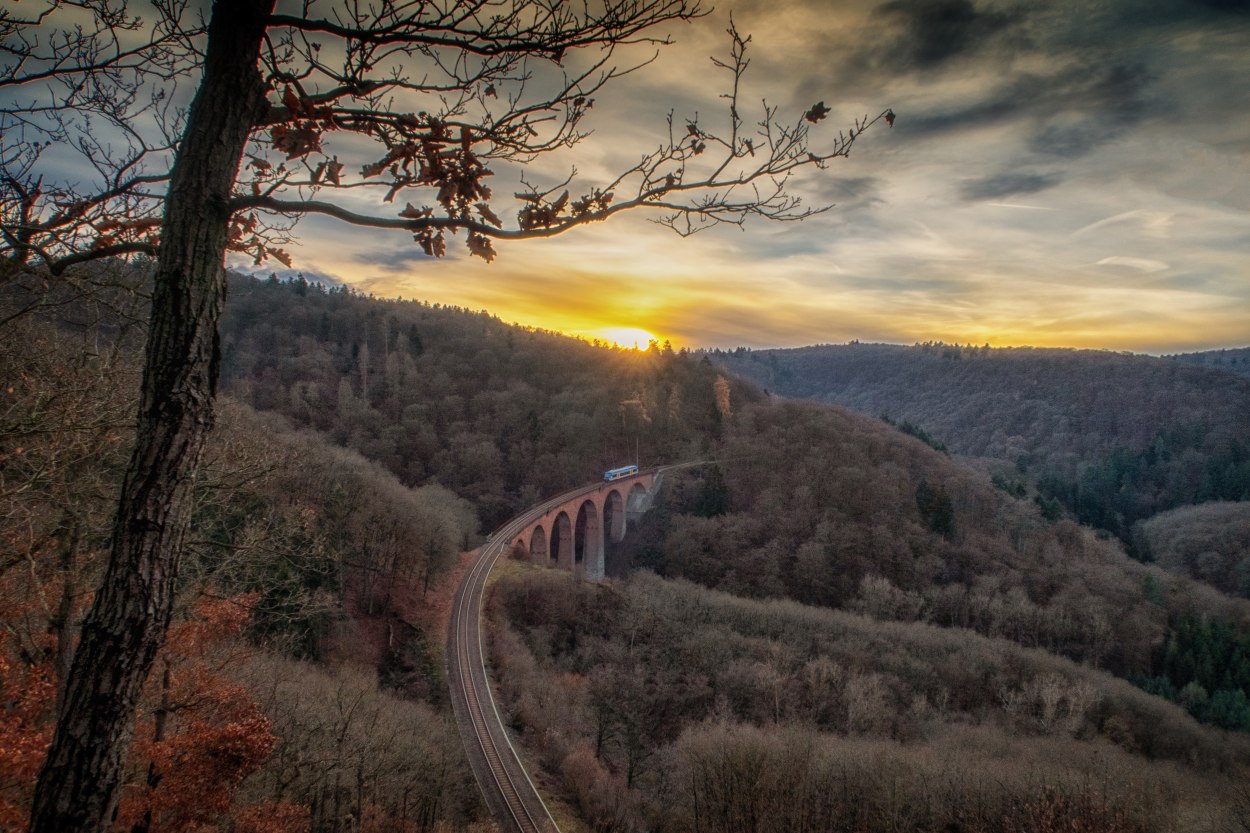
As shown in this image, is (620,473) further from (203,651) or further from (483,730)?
(203,651)

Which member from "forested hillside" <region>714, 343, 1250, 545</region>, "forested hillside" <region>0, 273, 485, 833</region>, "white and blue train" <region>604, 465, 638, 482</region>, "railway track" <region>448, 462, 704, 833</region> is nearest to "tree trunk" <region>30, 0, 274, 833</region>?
"forested hillside" <region>0, 273, 485, 833</region>

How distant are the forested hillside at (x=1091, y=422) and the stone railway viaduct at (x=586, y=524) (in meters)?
46.2

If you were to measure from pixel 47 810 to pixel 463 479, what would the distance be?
191 feet

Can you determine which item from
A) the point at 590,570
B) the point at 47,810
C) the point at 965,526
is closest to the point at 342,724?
the point at 47,810

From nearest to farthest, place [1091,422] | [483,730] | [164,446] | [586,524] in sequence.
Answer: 1. [164,446]
2. [483,730]
3. [586,524]
4. [1091,422]

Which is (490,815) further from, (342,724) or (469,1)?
(469,1)

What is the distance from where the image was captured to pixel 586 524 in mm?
54438

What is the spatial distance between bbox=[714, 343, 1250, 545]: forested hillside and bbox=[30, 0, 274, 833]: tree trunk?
265 ft

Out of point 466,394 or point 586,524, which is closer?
point 586,524

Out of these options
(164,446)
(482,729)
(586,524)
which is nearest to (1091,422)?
(586,524)

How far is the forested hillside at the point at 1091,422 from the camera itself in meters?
99.2

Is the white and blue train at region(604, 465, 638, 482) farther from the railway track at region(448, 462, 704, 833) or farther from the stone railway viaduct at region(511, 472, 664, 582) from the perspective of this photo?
the railway track at region(448, 462, 704, 833)

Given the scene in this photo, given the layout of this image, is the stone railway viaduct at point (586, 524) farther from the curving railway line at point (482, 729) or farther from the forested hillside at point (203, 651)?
the forested hillside at point (203, 651)

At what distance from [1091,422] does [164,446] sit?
603 ft
